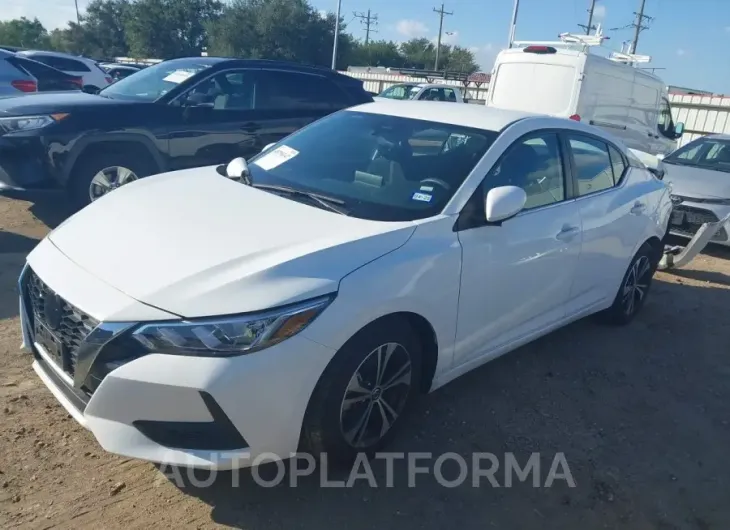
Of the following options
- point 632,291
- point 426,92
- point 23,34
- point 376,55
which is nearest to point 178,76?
point 632,291

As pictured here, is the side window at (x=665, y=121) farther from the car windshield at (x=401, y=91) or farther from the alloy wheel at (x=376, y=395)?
the alloy wheel at (x=376, y=395)

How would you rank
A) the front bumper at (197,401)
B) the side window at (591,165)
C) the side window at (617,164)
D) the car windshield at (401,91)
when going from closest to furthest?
the front bumper at (197,401), the side window at (591,165), the side window at (617,164), the car windshield at (401,91)

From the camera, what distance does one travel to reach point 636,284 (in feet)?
16.9

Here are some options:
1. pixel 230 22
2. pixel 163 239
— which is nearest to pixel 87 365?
pixel 163 239

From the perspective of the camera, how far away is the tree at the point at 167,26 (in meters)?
60.5

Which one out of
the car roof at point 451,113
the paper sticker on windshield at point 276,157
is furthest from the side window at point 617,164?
the paper sticker on windshield at point 276,157

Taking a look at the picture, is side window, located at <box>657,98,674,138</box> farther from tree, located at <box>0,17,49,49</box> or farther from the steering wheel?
tree, located at <box>0,17,49,49</box>

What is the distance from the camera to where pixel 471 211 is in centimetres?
324

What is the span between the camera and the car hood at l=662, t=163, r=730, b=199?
7754 mm

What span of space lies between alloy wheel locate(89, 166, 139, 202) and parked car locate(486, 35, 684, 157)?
619 centimetres

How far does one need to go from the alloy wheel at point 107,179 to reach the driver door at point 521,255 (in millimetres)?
4023

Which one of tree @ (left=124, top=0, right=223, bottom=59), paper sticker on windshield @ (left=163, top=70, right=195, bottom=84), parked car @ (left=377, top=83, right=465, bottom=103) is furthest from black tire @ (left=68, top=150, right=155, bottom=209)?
tree @ (left=124, top=0, right=223, bottom=59)

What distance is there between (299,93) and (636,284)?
4.40m

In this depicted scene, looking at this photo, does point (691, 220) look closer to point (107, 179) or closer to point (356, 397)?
point (356, 397)
